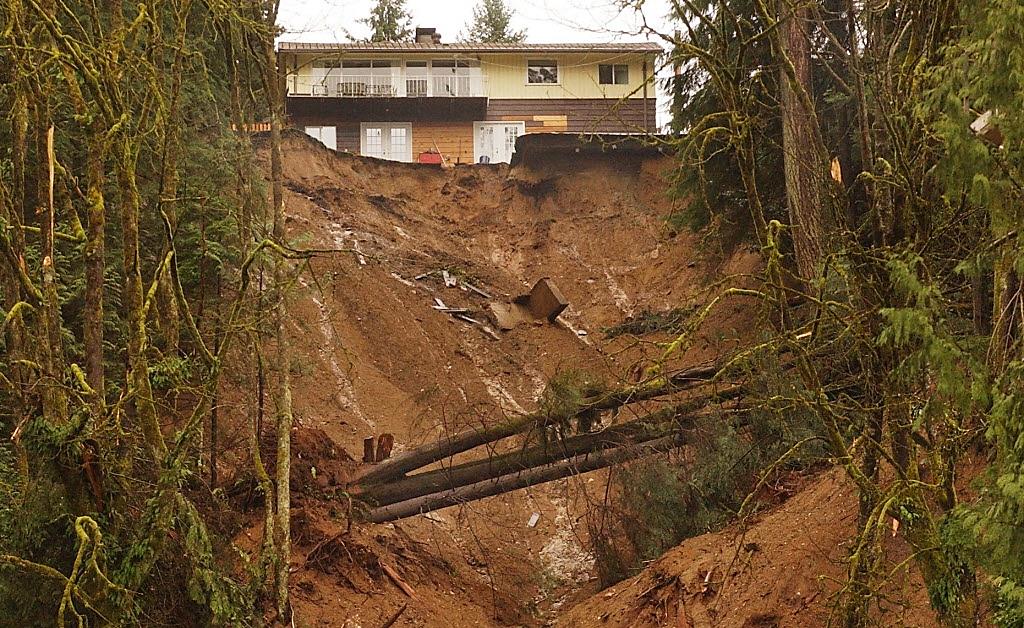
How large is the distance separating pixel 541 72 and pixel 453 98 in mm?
4113

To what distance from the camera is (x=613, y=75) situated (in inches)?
1650

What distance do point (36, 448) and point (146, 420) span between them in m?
1.15

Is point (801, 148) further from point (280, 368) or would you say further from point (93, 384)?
point (93, 384)

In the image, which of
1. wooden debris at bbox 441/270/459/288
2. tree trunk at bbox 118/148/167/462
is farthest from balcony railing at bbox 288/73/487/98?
tree trunk at bbox 118/148/167/462

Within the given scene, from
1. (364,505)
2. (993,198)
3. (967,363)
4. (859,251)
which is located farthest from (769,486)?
(993,198)

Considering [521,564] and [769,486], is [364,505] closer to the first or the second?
[521,564]

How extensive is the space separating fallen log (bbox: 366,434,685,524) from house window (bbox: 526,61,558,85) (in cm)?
2994

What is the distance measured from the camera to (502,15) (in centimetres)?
5741

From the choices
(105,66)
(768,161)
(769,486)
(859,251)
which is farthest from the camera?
(768,161)

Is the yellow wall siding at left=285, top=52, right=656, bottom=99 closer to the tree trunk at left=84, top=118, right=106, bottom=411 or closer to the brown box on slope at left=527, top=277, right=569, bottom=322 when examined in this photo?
the brown box on slope at left=527, top=277, right=569, bottom=322

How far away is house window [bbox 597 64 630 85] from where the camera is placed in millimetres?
41688

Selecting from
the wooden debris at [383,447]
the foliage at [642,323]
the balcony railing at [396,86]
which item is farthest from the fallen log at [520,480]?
the balcony railing at [396,86]

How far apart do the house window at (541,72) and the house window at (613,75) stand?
6.32ft

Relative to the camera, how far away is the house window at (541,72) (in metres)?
42.2
